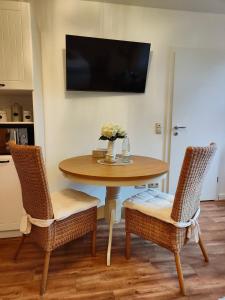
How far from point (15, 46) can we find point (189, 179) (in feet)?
6.08

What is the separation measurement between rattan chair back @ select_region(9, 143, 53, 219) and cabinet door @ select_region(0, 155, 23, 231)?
1.96ft

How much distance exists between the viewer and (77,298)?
157 centimetres

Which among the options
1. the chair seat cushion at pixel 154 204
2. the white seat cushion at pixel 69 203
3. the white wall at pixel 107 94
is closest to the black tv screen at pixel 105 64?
the white wall at pixel 107 94

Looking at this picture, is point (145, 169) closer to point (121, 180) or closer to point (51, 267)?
point (121, 180)

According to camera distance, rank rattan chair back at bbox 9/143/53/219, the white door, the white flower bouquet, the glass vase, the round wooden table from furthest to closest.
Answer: the white door < the glass vase < the white flower bouquet < the round wooden table < rattan chair back at bbox 9/143/53/219

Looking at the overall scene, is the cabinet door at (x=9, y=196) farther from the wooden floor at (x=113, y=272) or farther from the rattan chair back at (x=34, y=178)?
the rattan chair back at (x=34, y=178)

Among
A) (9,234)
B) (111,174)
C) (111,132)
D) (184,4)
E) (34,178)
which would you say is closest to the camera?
(34,178)

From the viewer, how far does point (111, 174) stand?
5.74ft

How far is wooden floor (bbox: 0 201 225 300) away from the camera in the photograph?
1.62 m

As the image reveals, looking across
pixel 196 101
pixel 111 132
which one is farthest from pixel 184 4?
pixel 111 132

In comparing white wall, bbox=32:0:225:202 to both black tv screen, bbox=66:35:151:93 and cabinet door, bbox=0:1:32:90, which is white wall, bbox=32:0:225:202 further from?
cabinet door, bbox=0:1:32:90

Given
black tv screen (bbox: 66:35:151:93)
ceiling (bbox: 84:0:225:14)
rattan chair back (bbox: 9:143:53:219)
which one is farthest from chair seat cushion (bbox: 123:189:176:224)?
ceiling (bbox: 84:0:225:14)

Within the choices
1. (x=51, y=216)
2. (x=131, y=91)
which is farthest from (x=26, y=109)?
(x=51, y=216)

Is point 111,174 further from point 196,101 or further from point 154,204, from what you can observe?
point 196,101
